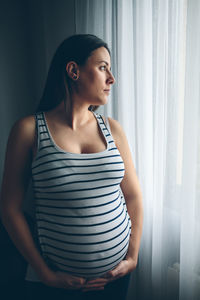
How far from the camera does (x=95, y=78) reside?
0.92 meters

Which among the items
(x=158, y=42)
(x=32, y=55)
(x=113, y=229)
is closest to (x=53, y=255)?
(x=113, y=229)

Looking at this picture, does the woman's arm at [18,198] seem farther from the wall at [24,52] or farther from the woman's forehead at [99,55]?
the wall at [24,52]

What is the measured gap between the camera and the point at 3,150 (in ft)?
6.48

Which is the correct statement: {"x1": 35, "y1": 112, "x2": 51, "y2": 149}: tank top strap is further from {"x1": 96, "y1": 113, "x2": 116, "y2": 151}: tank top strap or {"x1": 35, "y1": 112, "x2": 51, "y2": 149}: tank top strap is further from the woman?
{"x1": 96, "y1": 113, "x2": 116, "y2": 151}: tank top strap

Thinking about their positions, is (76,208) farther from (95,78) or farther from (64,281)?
(95,78)

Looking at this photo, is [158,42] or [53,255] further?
[158,42]

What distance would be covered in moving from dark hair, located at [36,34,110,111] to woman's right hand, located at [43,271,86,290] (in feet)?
2.03

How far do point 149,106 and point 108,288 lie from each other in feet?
2.53

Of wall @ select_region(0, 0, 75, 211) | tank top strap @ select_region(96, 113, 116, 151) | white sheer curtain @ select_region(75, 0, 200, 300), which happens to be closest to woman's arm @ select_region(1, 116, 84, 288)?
tank top strap @ select_region(96, 113, 116, 151)

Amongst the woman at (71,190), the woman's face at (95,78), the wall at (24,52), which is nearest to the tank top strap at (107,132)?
the woman at (71,190)

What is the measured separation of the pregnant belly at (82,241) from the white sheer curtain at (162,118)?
1.07 ft

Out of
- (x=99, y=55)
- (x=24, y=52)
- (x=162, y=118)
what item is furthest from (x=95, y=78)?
(x=24, y=52)

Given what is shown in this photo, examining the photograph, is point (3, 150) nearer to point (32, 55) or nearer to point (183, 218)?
point (32, 55)

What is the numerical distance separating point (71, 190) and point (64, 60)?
477 mm
